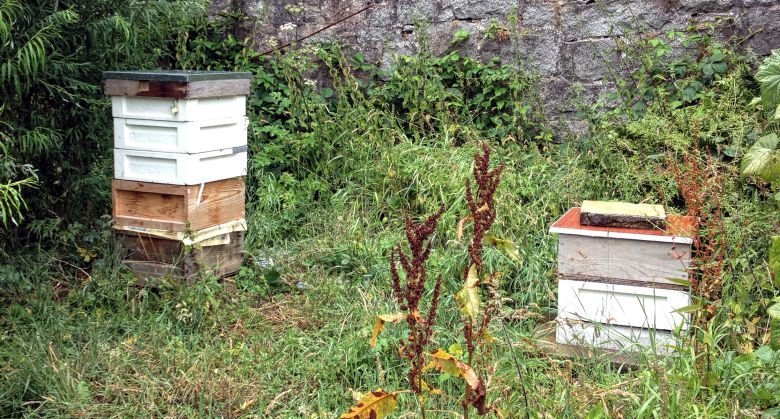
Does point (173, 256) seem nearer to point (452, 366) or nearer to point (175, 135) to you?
point (175, 135)

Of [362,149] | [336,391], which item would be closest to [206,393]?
[336,391]

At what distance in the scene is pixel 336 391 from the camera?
11.6ft

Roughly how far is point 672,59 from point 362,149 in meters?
2.09

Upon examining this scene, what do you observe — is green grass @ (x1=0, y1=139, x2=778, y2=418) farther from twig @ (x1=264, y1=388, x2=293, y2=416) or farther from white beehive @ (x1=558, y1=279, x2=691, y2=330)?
white beehive @ (x1=558, y1=279, x2=691, y2=330)

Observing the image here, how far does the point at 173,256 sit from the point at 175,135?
62cm

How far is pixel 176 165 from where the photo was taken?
4445mm

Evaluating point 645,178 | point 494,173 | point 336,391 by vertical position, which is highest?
point 494,173

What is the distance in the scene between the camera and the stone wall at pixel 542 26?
18.7 feet

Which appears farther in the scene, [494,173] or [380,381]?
[380,381]

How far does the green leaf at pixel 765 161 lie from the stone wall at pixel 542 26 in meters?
2.39

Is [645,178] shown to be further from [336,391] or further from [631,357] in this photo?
[336,391]

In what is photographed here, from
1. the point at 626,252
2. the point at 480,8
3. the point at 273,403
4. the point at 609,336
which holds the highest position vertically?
the point at 480,8

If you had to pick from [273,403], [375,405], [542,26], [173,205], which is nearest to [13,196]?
[173,205]

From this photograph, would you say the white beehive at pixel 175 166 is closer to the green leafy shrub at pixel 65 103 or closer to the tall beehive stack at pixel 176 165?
the tall beehive stack at pixel 176 165
